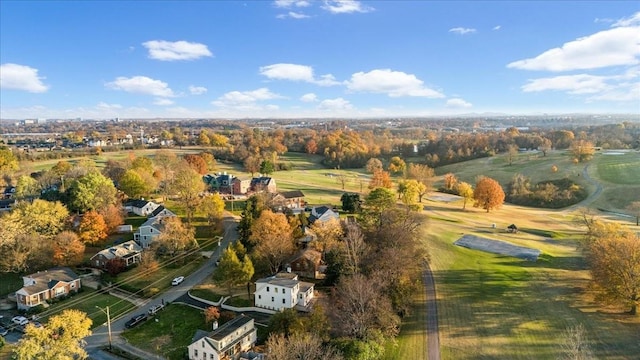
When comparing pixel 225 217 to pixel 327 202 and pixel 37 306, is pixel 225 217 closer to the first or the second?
pixel 327 202

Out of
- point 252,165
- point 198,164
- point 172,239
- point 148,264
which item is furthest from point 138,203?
point 252,165

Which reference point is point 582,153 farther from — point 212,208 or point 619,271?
point 212,208

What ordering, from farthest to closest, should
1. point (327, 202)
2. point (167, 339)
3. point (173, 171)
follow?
1. point (173, 171)
2. point (327, 202)
3. point (167, 339)

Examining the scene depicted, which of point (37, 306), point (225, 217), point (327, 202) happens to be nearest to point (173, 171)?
point (225, 217)

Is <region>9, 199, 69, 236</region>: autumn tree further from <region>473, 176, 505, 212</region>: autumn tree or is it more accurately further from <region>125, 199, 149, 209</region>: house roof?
<region>473, 176, 505, 212</region>: autumn tree

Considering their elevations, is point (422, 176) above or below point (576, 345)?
above
